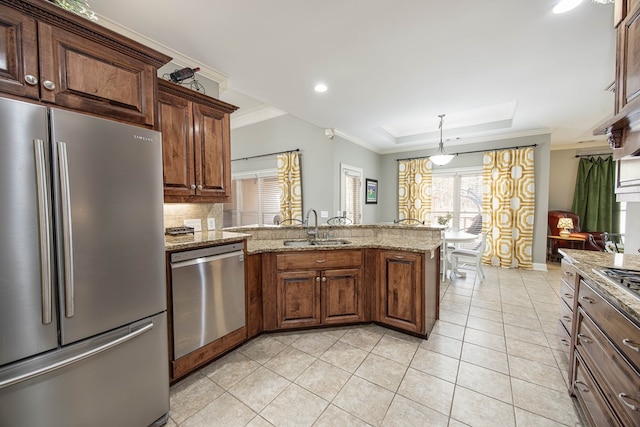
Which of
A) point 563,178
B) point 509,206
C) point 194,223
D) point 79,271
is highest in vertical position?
point 563,178

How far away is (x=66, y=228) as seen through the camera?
43.6 inches

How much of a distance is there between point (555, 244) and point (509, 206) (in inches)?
68.0

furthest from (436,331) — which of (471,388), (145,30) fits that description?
(145,30)

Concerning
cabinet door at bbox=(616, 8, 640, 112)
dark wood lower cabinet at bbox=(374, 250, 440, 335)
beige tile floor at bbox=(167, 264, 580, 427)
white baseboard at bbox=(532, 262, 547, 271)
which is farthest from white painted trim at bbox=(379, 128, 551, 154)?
cabinet door at bbox=(616, 8, 640, 112)

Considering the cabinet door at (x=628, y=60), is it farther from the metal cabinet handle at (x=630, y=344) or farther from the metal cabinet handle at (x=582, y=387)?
the metal cabinet handle at (x=582, y=387)

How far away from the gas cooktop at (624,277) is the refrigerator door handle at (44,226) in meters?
2.55

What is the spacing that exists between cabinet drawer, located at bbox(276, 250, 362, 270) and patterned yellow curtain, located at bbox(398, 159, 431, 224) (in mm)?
4025

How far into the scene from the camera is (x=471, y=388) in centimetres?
176

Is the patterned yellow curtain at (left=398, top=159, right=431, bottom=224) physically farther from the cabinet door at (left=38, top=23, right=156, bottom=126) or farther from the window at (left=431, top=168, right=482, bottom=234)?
the cabinet door at (left=38, top=23, right=156, bottom=126)

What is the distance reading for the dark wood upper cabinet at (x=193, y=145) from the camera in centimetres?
203

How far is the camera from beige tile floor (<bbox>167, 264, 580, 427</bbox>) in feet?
5.00

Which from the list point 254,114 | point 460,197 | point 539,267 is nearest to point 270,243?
point 254,114

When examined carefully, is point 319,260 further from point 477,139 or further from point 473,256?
point 477,139

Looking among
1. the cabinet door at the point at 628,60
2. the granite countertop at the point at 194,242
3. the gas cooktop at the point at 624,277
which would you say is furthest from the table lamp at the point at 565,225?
the granite countertop at the point at 194,242
